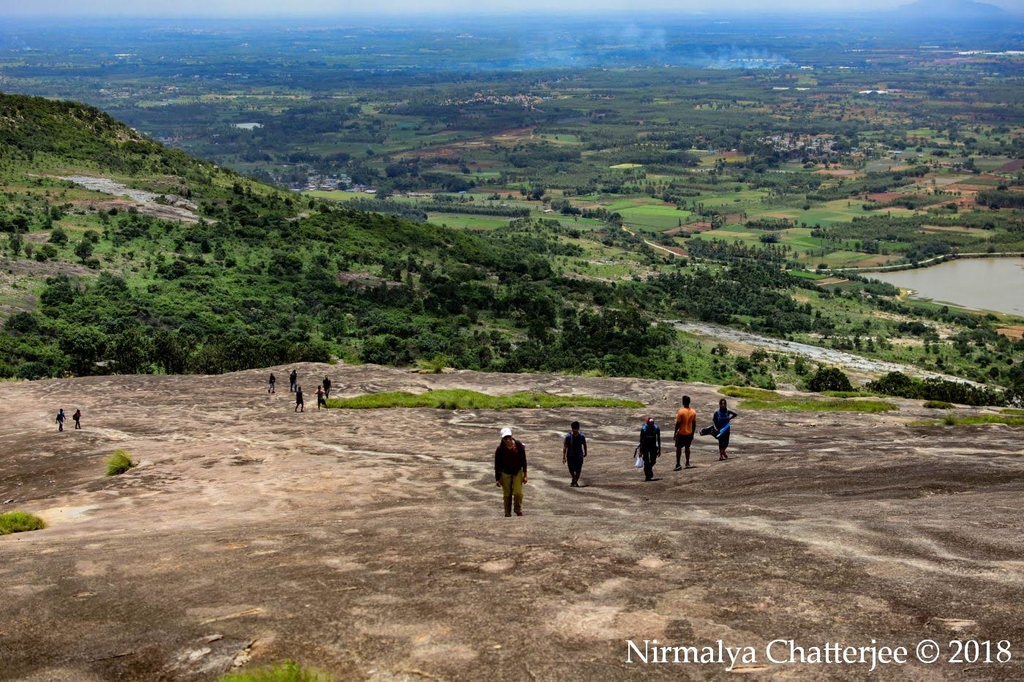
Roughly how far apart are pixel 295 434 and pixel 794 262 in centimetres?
11878

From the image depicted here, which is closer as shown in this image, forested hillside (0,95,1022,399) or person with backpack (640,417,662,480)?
person with backpack (640,417,662,480)

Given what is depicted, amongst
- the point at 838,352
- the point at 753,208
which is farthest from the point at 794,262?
the point at 838,352

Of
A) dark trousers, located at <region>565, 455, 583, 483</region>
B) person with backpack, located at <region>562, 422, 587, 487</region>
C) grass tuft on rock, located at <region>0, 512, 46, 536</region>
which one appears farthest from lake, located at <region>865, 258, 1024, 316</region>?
grass tuft on rock, located at <region>0, 512, 46, 536</region>

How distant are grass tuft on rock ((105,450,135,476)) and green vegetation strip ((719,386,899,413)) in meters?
20.5

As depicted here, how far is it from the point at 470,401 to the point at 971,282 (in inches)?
4390

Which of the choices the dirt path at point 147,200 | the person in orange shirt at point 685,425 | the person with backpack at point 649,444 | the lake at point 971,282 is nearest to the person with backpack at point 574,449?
the person with backpack at point 649,444

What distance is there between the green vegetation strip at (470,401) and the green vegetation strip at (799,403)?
4.02 metres

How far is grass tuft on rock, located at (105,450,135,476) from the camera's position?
90.3 feet

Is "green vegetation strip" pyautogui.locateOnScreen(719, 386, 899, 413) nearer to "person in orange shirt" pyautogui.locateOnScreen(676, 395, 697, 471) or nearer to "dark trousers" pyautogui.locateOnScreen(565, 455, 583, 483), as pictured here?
"person in orange shirt" pyautogui.locateOnScreen(676, 395, 697, 471)

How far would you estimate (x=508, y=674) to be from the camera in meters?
11.1

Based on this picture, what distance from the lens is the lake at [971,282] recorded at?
387 ft

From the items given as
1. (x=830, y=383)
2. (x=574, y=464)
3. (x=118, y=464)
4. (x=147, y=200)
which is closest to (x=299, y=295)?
(x=147, y=200)

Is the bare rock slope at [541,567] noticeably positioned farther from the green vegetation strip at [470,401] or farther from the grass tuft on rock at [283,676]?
the green vegetation strip at [470,401]

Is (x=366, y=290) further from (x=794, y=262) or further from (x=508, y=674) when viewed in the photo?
(x=794, y=262)
